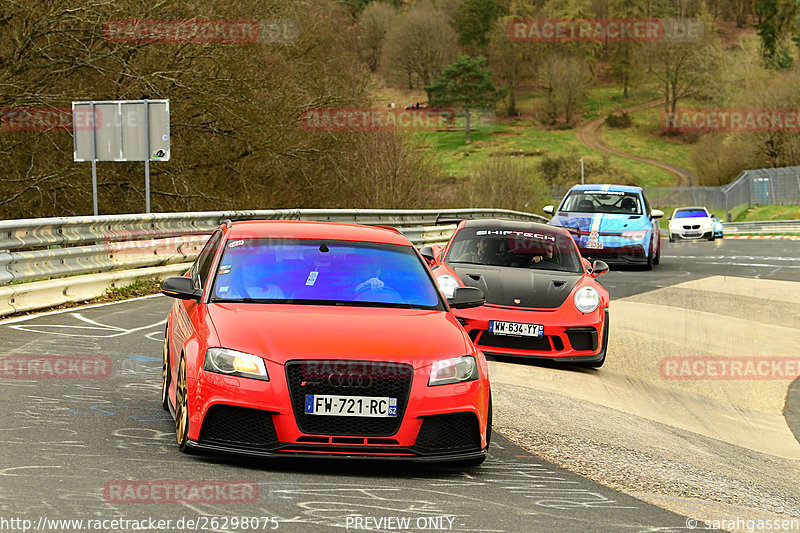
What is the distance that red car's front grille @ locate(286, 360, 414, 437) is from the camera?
569cm

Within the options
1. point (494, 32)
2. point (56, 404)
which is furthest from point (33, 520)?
point (494, 32)

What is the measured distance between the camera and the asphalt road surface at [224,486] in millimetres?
4742

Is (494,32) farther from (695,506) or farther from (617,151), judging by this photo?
(695,506)

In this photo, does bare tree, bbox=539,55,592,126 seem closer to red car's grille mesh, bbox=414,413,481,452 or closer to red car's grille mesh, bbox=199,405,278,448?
red car's grille mesh, bbox=414,413,481,452

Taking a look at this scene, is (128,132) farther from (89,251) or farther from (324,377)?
(324,377)

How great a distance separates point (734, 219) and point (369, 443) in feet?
234

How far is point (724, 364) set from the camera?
1324 cm

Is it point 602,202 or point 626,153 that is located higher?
point 626,153

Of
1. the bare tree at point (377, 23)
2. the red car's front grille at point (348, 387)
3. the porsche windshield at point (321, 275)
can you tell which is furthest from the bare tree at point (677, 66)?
the red car's front grille at point (348, 387)

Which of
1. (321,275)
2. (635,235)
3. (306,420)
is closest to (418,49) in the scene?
(635,235)

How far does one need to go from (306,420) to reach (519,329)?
559cm

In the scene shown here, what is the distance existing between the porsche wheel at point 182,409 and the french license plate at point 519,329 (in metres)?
5.19

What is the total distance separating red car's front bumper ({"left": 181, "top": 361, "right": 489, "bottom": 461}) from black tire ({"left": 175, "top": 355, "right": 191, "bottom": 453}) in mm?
96

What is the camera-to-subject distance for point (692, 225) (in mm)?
40594
